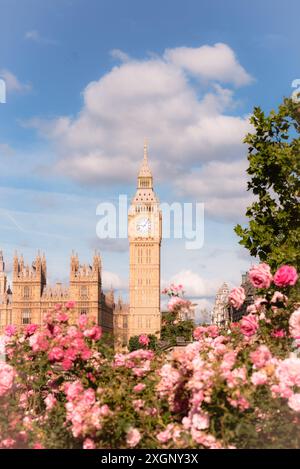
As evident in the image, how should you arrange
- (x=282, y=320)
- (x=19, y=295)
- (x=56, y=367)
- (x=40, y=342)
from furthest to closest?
(x=19, y=295)
(x=56, y=367)
(x=282, y=320)
(x=40, y=342)

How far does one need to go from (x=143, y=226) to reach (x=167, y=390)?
107 meters

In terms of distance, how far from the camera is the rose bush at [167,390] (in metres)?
6.02

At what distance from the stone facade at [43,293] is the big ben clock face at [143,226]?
32.8ft

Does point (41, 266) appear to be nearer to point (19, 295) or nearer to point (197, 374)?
point (19, 295)

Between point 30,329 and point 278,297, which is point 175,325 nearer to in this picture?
point 30,329

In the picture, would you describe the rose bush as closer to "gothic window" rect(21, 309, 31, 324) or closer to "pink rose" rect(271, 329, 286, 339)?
"pink rose" rect(271, 329, 286, 339)

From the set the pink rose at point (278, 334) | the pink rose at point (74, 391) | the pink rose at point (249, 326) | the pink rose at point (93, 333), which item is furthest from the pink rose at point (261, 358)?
the pink rose at point (74, 391)

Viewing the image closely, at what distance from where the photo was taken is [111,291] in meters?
114

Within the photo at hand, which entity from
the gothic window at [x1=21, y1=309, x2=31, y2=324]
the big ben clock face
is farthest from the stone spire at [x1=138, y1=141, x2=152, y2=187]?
the gothic window at [x1=21, y1=309, x2=31, y2=324]

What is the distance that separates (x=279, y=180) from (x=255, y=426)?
9.18 metres

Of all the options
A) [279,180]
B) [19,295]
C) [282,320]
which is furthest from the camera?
[19,295]

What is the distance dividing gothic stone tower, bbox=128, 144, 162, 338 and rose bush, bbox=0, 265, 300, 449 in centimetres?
9610
